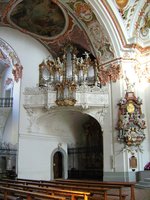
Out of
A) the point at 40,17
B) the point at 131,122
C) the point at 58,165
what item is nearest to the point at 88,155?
the point at 58,165

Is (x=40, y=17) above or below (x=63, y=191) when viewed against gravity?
above

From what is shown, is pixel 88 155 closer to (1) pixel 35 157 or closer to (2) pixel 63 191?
(1) pixel 35 157

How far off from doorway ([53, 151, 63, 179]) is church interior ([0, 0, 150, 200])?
0.06 metres

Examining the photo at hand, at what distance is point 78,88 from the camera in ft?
45.5

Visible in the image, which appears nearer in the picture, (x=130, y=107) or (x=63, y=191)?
(x=63, y=191)

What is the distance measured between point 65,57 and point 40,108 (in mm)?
3125

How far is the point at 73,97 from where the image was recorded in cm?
1368

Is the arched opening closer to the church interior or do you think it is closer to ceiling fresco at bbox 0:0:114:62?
the church interior

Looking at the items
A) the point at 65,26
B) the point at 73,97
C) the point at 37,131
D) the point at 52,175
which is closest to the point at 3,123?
the point at 37,131

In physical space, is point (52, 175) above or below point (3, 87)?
below

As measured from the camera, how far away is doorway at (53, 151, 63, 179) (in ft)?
51.2

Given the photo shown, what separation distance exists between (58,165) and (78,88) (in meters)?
4.91

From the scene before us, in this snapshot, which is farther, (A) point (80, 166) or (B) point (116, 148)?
(A) point (80, 166)

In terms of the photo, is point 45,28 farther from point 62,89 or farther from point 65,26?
point 62,89
